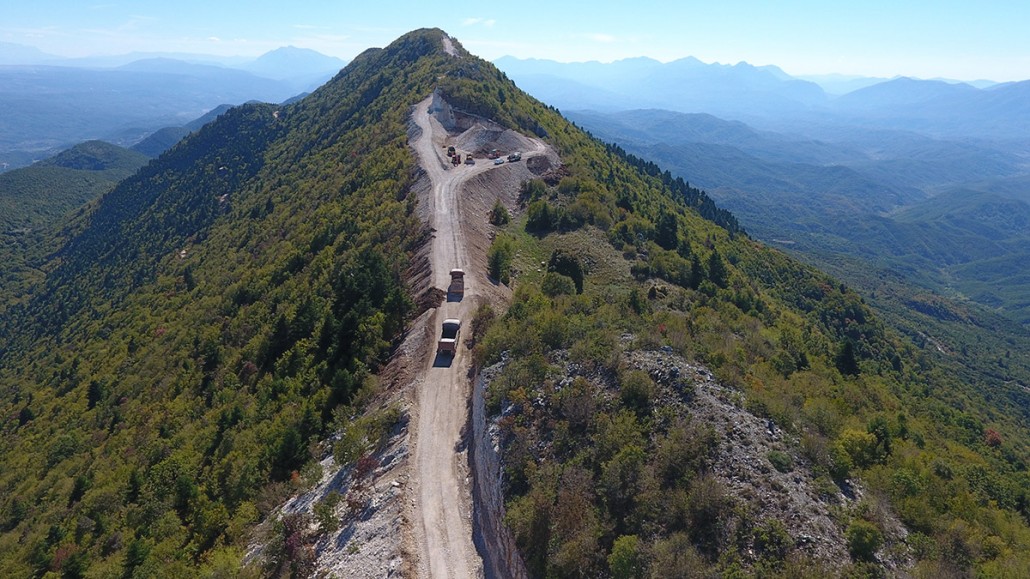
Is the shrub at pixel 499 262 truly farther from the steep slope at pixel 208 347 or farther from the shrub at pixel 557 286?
the steep slope at pixel 208 347

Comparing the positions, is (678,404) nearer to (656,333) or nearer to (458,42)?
(656,333)

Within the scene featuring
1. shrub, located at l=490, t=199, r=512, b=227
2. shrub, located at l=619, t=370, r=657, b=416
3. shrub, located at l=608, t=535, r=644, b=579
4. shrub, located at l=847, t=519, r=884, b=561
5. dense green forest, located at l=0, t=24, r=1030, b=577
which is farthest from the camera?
shrub, located at l=490, t=199, r=512, b=227

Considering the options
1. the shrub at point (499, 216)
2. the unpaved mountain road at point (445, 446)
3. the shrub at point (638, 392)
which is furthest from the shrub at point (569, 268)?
the shrub at point (638, 392)

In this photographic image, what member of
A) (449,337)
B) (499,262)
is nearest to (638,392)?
(449,337)

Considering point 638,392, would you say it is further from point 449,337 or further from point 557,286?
point 557,286

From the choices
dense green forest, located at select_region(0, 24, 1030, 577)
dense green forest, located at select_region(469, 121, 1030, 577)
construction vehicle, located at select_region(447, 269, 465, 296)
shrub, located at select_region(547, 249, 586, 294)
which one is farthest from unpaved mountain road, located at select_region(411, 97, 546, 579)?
shrub, located at select_region(547, 249, 586, 294)

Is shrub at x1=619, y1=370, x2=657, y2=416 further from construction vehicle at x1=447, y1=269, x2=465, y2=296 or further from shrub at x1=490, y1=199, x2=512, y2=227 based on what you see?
shrub at x1=490, y1=199, x2=512, y2=227
